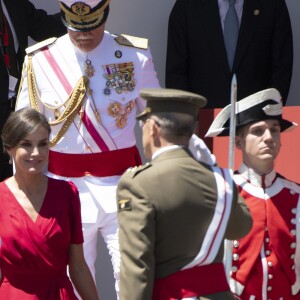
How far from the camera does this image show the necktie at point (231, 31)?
7598 mm

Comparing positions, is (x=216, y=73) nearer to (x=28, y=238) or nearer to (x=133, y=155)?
(x=133, y=155)

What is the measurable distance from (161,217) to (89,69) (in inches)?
83.7

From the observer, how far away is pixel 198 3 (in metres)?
7.64

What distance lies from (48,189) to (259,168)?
3.13 feet

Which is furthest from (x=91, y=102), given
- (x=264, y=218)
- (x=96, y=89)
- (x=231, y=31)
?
(x=264, y=218)

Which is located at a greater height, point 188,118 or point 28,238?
point 188,118

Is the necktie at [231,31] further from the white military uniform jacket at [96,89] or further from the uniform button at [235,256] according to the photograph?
the uniform button at [235,256]

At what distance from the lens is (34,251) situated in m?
5.38

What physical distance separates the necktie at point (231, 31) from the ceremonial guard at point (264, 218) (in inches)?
86.0

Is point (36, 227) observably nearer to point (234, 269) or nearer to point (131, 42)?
point (234, 269)

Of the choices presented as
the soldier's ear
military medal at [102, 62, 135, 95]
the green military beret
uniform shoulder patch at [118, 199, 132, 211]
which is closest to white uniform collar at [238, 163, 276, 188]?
the soldier's ear

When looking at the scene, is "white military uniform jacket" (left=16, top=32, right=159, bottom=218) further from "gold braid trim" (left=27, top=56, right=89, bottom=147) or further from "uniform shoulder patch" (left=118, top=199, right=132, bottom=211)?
"uniform shoulder patch" (left=118, top=199, right=132, bottom=211)

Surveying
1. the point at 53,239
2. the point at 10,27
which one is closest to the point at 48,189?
the point at 53,239

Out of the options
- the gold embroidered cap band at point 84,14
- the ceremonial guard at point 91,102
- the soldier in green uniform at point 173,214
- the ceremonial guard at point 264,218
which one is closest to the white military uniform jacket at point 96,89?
the ceremonial guard at point 91,102
